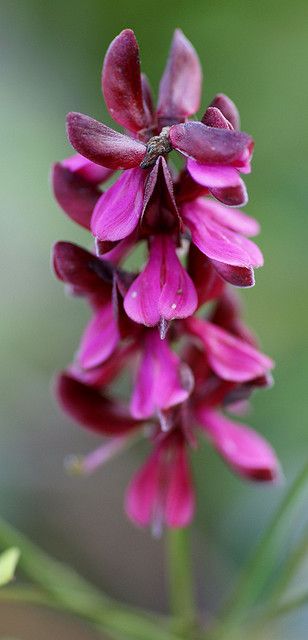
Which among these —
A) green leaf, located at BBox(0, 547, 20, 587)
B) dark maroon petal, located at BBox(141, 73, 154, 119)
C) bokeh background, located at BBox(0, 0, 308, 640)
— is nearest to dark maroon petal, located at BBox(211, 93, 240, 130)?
dark maroon petal, located at BBox(141, 73, 154, 119)

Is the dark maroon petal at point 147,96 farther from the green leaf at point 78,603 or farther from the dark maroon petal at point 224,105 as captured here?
the green leaf at point 78,603

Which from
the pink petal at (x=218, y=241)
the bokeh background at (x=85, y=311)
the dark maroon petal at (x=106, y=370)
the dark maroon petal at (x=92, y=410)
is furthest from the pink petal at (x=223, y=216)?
the bokeh background at (x=85, y=311)

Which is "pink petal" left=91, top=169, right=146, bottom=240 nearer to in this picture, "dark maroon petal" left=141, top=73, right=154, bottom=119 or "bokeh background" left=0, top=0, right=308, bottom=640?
"dark maroon petal" left=141, top=73, right=154, bottom=119

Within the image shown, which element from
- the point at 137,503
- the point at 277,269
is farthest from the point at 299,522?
the point at 137,503

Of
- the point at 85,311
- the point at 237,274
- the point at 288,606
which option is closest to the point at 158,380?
the point at 237,274

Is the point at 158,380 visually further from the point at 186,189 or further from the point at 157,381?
the point at 186,189

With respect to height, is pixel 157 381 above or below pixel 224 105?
below
